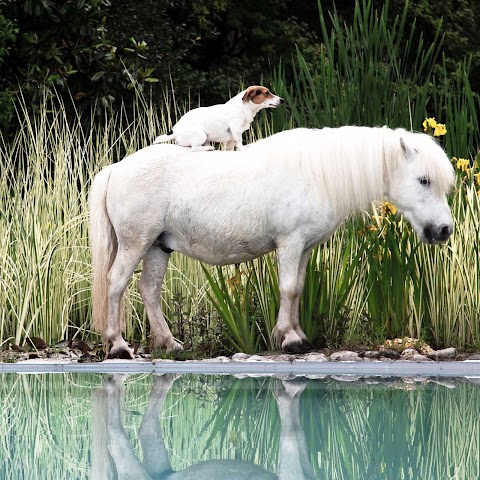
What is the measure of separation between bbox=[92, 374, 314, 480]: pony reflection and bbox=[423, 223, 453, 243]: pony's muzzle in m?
1.35

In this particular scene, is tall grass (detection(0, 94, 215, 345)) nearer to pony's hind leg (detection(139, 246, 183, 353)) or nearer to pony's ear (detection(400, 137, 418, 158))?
pony's hind leg (detection(139, 246, 183, 353))

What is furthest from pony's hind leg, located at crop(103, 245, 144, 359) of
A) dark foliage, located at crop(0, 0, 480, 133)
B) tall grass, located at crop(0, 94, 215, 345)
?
dark foliage, located at crop(0, 0, 480, 133)

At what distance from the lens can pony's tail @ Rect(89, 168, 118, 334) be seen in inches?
272

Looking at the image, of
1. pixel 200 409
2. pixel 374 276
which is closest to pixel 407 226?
pixel 374 276

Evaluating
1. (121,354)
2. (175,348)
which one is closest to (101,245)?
(121,354)

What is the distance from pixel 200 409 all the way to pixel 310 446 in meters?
0.91

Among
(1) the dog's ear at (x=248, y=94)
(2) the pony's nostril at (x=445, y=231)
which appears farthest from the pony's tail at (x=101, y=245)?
(2) the pony's nostril at (x=445, y=231)

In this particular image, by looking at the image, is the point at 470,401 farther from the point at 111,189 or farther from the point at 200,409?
the point at 111,189

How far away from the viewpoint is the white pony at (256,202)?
6.47 meters

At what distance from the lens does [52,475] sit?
3.92m

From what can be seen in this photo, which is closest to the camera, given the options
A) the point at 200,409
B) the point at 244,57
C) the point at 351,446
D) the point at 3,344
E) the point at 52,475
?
the point at 52,475

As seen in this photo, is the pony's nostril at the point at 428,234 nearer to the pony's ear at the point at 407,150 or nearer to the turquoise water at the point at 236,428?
the pony's ear at the point at 407,150

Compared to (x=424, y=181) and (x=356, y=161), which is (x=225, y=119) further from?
(x=424, y=181)

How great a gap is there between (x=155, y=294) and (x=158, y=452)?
105 inches
